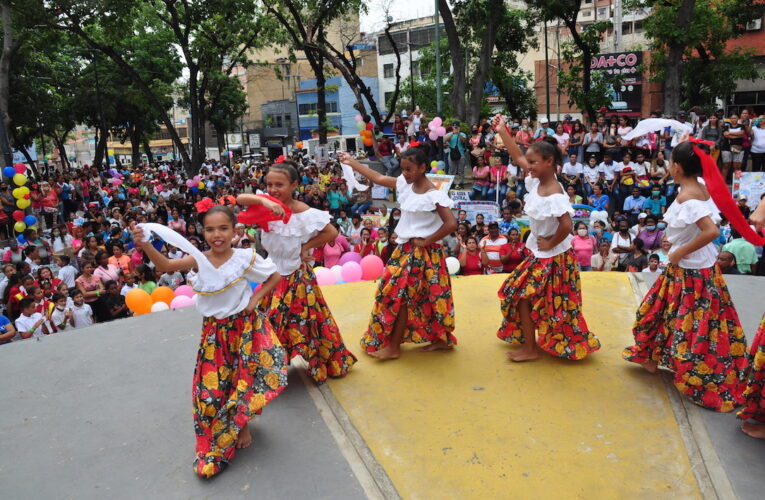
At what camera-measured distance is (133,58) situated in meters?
30.8

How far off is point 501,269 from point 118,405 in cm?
608

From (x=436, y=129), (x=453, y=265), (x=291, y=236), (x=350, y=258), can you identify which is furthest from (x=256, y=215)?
(x=436, y=129)

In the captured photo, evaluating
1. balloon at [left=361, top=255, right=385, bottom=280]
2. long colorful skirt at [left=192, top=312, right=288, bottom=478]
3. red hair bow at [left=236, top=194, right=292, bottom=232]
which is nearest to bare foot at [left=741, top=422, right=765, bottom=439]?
long colorful skirt at [left=192, top=312, right=288, bottom=478]

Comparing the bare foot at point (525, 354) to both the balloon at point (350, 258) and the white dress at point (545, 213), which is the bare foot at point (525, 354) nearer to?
the white dress at point (545, 213)

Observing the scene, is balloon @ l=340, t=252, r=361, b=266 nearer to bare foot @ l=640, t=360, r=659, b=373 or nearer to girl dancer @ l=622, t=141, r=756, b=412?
bare foot @ l=640, t=360, r=659, b=373

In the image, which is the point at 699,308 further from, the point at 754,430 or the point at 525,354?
the point at 525,354

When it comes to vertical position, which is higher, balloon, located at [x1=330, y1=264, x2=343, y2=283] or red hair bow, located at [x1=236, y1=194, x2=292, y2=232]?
red hair bow, located at [x1=236, y1=194, x2=292, y2=232]

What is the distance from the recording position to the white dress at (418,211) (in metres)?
4.41

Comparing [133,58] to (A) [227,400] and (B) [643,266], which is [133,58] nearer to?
(B) [643,266]

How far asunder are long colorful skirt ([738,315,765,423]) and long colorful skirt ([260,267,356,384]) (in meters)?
2.57

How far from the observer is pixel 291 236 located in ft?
13.5

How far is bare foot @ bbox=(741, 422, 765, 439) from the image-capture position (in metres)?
3.42

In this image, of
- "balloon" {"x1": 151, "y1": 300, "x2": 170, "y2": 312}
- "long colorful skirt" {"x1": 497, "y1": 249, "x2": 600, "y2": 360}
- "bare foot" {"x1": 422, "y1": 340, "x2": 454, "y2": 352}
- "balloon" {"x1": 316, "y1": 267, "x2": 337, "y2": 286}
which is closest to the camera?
"long colorful skirt" {"x1": 497, "y1": 249, "x2": 600, "y2": 360}

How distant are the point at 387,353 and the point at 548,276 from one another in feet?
4.49
